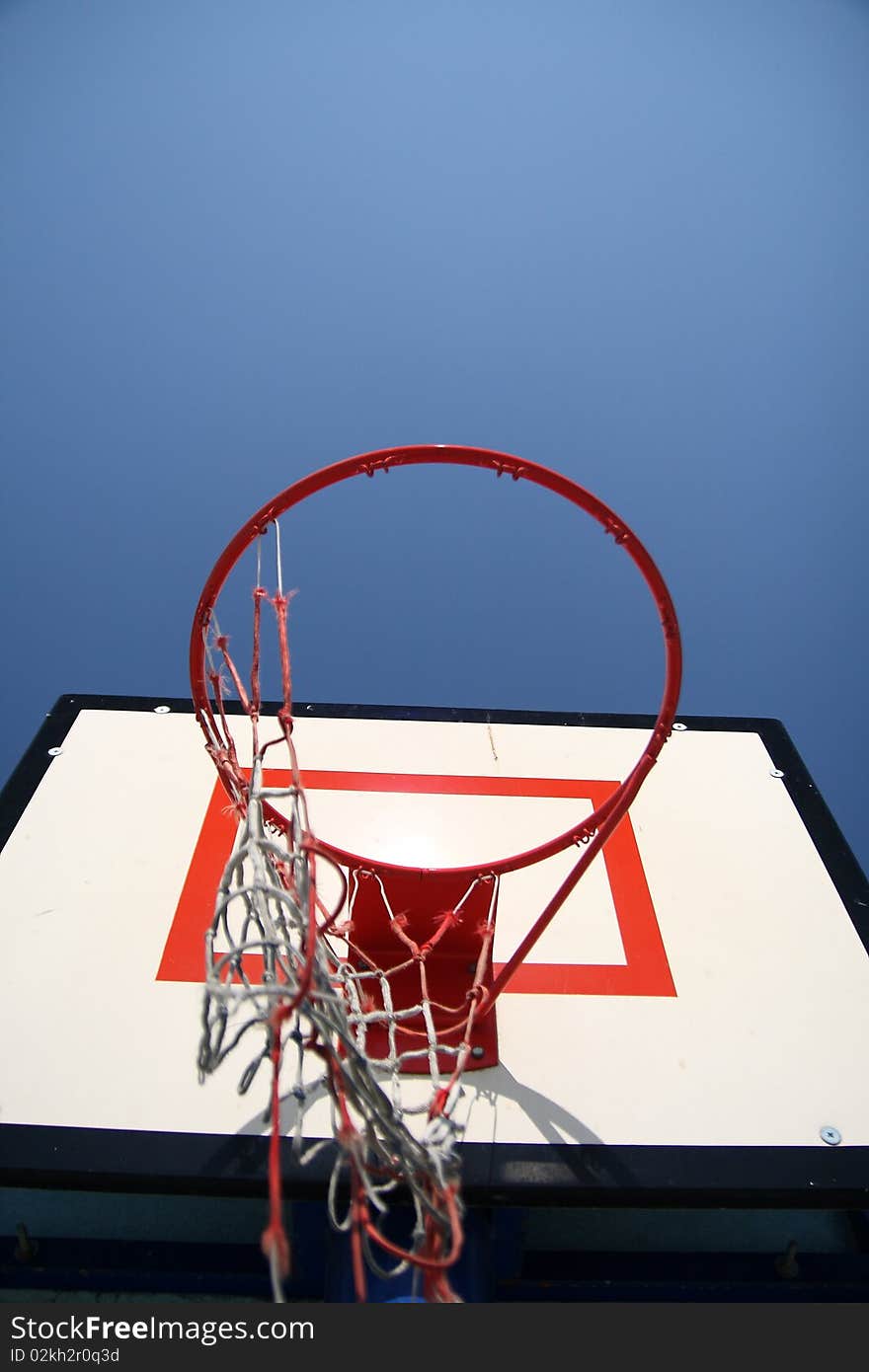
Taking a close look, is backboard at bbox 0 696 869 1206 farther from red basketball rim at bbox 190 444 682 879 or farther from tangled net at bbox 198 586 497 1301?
red basketball rim at bbox 190 444 682 879

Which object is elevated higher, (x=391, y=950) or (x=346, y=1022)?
(x=346, y=1022)

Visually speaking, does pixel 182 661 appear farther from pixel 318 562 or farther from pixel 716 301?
pixel 716 301

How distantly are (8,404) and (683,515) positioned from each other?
1773 millimetres

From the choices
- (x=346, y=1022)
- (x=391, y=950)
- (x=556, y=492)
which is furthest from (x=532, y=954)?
(x=556, y=492)

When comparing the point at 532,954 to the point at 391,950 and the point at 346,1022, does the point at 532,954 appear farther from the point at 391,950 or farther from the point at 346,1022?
the point at 346,1022

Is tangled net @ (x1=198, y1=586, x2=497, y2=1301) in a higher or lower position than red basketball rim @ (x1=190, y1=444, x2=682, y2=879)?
lower

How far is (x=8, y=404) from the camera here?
9.30ft

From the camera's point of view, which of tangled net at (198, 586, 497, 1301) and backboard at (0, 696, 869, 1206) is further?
backboard at (0, 696, 869, 1206)

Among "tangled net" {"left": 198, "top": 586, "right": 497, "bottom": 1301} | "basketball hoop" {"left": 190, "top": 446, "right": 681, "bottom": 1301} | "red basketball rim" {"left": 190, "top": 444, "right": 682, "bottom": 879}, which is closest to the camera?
"tangled net" {"left": 198, "top": 586, "right": 497, "bottom": 1301}

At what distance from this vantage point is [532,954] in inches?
74.0

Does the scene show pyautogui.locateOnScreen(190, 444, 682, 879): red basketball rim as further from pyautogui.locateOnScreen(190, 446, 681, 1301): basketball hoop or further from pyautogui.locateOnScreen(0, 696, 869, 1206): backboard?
pyautogui.locateOnScreen(0, 696, 869, 1206): backboard

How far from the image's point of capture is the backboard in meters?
1.56

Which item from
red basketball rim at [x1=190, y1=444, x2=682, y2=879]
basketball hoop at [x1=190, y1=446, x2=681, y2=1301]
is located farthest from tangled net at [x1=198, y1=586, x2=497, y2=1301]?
red basketball rim at [x1=190, y1=444, x2=682, y2=879]

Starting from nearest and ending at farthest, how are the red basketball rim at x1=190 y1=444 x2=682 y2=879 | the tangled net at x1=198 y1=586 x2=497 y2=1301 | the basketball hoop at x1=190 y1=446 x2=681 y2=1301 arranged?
the tangled net at x1=198 y1=586 x2=497 y2=1301 → the basketball hoop at x1=190 y1=446 x2=681 y2=1301 → the red basketball rim at x1=190 y1=444 x2=682 y2=879
